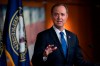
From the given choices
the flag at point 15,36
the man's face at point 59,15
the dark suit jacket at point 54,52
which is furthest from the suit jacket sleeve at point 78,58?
the flag at point 15,36

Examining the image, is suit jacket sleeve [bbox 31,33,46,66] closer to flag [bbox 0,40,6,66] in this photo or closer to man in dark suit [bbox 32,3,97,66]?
man in dark suit [bbox 32,3,97,66]

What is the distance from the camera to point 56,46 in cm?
218

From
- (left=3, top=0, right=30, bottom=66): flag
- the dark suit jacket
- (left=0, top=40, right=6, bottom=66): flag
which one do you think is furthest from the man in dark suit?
(left=0, top=40, right=6, bottom=66): flag

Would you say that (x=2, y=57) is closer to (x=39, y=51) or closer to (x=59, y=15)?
(x=39, y=51)

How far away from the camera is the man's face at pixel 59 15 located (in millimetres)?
2168

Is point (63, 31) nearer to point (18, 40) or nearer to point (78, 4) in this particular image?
point (18, 40)

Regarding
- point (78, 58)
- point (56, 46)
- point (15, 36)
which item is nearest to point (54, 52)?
point (56, 46)

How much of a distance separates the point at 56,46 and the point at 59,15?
0.90ft

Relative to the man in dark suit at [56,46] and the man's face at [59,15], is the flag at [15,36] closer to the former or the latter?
the man in dark suit at [56,46]

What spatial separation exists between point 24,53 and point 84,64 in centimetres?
58

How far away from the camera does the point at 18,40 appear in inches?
91.9

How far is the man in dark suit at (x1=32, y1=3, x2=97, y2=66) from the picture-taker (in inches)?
83.5

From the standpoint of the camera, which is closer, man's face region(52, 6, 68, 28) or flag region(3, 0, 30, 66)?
man's face region(52, 6, 68, 28)


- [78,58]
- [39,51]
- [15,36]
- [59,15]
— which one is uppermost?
[59,15]
